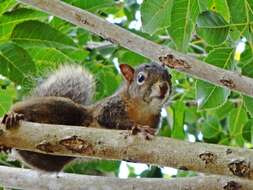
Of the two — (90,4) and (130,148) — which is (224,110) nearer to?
(90,4)

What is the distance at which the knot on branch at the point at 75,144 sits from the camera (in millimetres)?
2277

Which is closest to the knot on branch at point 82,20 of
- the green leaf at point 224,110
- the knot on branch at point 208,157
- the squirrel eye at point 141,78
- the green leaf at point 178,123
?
the knot on branch at point 208,157

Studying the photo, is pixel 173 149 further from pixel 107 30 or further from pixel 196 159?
pixel 107 30

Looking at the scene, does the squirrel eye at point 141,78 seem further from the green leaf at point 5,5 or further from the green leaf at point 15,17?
the green leaf at point 5,5

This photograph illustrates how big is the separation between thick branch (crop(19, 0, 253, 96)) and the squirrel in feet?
1.86

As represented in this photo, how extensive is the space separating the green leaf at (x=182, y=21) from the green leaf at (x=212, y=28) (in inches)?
2.9

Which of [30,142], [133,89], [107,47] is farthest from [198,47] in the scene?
[30,142]

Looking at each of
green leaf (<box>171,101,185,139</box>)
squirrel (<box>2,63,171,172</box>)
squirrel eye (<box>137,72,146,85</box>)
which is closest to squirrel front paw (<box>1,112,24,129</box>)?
squirrel (<box>2,63,171,172</box>)

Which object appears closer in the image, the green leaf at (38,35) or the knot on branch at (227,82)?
the knot on branch at (227,82)

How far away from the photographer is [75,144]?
2281mm

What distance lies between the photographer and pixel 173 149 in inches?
87.4

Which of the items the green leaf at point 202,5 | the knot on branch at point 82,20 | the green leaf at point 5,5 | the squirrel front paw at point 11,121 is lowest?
the squirrel front paw at point 11,121

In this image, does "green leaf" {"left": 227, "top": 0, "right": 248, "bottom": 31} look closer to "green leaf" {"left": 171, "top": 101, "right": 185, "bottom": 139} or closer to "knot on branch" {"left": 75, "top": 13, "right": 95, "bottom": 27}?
"knot on branch" {"left": 75, "top": 13, "right": 95, "bottom": 27}

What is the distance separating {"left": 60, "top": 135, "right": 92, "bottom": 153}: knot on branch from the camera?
2.28 meters
